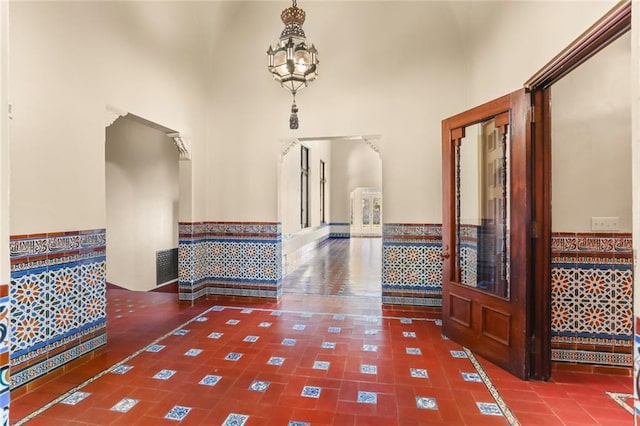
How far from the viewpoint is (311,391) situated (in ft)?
7.61

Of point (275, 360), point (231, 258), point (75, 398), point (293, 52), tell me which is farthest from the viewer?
point (231, 258)

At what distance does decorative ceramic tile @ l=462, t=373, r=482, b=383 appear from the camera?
8.12ft

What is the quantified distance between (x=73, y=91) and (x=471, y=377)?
3884 millimetres

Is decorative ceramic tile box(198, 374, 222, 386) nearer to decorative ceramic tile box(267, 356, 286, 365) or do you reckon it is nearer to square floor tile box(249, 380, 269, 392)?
square floor tile box(249, 380, 269, 392)

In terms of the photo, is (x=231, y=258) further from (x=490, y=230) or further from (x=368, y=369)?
(x=490, y=230)

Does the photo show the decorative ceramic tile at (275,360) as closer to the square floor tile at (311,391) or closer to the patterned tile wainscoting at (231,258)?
the square floor tile at (311,391)

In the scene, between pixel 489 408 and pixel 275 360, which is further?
pixel 275 360

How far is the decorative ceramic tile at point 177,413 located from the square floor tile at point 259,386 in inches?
17.3


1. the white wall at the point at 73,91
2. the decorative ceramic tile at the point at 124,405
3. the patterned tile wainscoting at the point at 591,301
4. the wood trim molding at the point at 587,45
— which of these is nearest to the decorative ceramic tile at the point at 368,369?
the patterned tile wainscoting at the point at 591,301

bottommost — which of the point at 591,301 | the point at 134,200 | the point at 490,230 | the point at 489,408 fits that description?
the point at 489,408

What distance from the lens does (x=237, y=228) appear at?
4.69 m

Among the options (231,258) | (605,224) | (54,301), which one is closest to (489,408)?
(605,224)

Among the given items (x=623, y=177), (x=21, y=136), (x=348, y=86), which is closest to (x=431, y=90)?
(x=348, y=86)

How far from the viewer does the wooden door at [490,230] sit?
252cm
